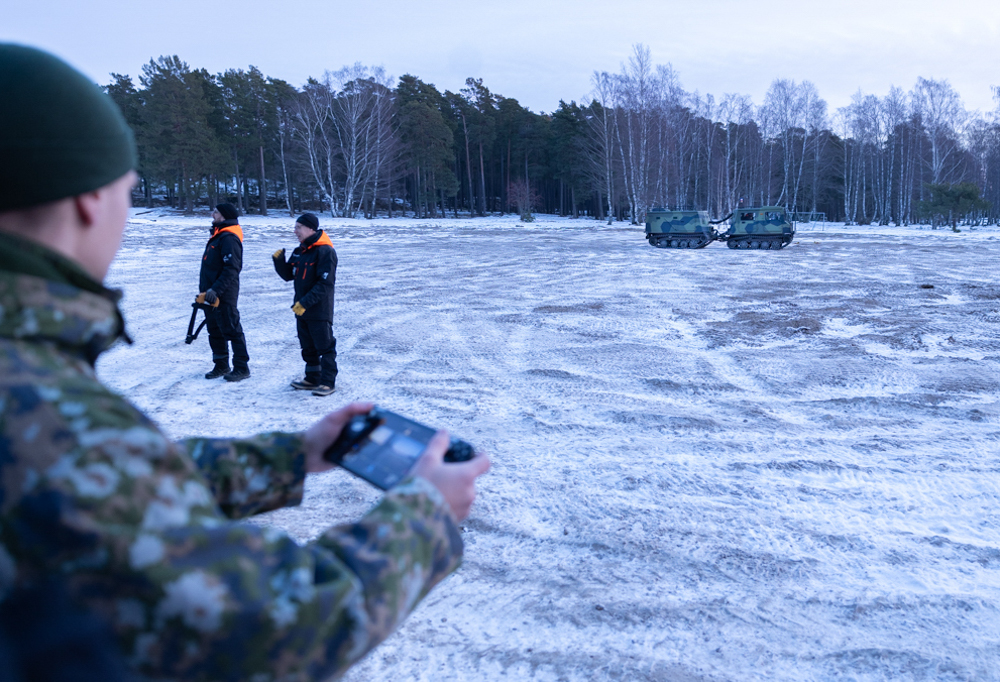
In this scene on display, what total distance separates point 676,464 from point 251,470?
375 cm

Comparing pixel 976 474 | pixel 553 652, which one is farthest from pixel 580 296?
pixel 553 652

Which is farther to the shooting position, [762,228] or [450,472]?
[762,228]

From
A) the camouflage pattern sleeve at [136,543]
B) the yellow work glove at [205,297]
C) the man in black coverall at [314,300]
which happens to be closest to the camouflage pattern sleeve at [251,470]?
the camouflage pattern sleeve at [136,543]

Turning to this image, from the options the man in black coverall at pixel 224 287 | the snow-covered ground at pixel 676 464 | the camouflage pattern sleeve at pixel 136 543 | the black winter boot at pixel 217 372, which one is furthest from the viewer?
the black winter boot at pixel 217 372

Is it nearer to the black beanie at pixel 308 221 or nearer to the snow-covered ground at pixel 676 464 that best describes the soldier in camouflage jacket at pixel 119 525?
the snow-covered ground at pixel 676 464

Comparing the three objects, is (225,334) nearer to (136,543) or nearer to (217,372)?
(217,372)

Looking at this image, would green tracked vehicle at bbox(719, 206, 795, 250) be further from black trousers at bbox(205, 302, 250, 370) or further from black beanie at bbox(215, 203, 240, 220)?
black trousers at bbox(205, 302, 250, 370)

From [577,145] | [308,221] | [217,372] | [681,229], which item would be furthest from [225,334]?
[577,145]

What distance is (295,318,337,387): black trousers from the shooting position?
6316 mm

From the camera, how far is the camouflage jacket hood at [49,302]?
814 mm

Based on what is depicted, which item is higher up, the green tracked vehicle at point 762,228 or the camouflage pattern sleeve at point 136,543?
the green tracked vehicle at point 762,228

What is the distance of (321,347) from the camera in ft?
20.7

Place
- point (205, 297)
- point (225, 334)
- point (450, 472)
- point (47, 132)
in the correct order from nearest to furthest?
point (47, 132) < point (450, 472) < point (205, 297) < point (225, 334)

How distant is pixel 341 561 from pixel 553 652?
2084mm
